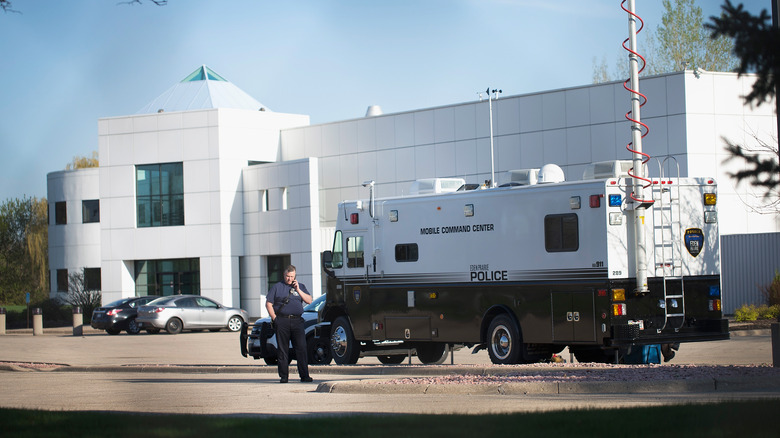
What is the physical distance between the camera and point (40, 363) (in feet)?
75.4

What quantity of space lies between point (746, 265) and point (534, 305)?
20250mm

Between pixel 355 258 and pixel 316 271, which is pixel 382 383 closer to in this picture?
pixel 355 258

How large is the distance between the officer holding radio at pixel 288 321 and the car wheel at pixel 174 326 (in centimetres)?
2304

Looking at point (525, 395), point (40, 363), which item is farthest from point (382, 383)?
point (40, 363)

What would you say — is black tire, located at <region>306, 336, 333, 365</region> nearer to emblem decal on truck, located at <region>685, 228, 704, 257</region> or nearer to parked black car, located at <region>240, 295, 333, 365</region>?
parked black car, located at <region>240, 295, 333, 365</region>

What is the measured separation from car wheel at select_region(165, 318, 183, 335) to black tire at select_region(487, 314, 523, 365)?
22704mm

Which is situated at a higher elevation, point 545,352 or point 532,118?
point 532,118

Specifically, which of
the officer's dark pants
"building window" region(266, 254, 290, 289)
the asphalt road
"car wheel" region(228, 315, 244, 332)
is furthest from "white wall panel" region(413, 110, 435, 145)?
the officer's dark pants

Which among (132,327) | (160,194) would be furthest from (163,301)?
(160,194)

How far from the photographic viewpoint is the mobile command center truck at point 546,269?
1623 centimetres

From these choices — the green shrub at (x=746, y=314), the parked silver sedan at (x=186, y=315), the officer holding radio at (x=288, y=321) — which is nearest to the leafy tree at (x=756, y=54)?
the officer holding radio at (x=288, y=321)

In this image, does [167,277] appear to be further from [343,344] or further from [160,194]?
[343,344]

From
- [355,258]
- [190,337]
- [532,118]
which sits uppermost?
[532,118]

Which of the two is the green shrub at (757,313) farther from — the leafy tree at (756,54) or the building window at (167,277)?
the building window at (167,277)
